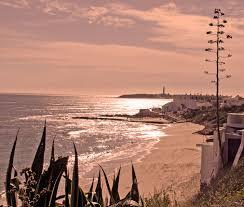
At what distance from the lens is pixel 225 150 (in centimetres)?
1611

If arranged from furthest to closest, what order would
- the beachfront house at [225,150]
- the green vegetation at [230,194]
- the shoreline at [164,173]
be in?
1. the shoreline at [164,173]
2. the beachfront house at [225,150]
3. the green vegetation at [230,194]

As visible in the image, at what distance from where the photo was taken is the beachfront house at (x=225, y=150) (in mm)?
15789

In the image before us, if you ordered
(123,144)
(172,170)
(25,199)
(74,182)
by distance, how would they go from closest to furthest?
(25,199), (74,182), (172,170), (123,144)

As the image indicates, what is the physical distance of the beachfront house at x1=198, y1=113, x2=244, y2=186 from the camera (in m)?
15.8

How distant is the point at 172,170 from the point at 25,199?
2554 cm

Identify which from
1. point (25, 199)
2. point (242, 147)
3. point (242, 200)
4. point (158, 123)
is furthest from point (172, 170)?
point (158, 123)

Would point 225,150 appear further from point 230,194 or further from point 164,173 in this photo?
point 164,173

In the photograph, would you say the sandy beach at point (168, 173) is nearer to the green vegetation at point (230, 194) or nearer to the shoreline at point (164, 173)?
the shoreline at point (164, 173)

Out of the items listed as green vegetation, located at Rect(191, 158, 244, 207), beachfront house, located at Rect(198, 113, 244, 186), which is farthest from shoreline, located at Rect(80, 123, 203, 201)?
green vegetation, located at Rect(191, 158, 244, 207)

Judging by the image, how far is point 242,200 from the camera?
8.26 m

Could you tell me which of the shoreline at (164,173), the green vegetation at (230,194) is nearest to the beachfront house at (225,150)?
the green vegetation at (230,194)

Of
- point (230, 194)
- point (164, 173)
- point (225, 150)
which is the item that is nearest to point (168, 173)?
point (164, 173)

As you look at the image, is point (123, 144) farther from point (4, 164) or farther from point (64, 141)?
point (4, 164)

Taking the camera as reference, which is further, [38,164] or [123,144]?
[123,144]
